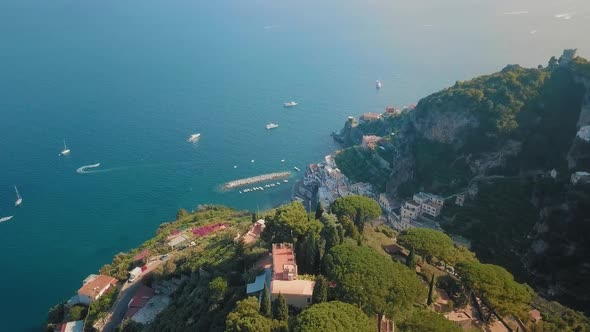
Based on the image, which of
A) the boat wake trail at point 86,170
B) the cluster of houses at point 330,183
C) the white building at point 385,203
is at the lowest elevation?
the cluster of houses at point 330,183

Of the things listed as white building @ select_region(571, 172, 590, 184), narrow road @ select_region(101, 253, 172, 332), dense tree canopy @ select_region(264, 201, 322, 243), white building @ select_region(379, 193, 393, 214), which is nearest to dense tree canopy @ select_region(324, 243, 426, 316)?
dense tree canopy @ select_region(264, 201, 322, 243)

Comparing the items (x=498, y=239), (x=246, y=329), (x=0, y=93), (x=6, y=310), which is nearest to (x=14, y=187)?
(x=6, y=310)

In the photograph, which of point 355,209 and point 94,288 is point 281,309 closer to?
point 355,209

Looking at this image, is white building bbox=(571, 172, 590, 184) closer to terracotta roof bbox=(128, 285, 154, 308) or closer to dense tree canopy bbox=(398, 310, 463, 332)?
dense tree canopy bbox=(398, 310, 463, 332)

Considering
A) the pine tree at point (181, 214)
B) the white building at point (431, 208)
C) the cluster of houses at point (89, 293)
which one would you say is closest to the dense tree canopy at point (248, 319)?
the cluster of houses at point (89, 293)

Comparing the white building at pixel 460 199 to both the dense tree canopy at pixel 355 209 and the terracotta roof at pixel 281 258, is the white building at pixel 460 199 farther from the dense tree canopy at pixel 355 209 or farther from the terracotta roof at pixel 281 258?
the terracotta roof at pixel 281 258

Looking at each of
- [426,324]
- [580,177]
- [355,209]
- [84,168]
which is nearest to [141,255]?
[355,209]
